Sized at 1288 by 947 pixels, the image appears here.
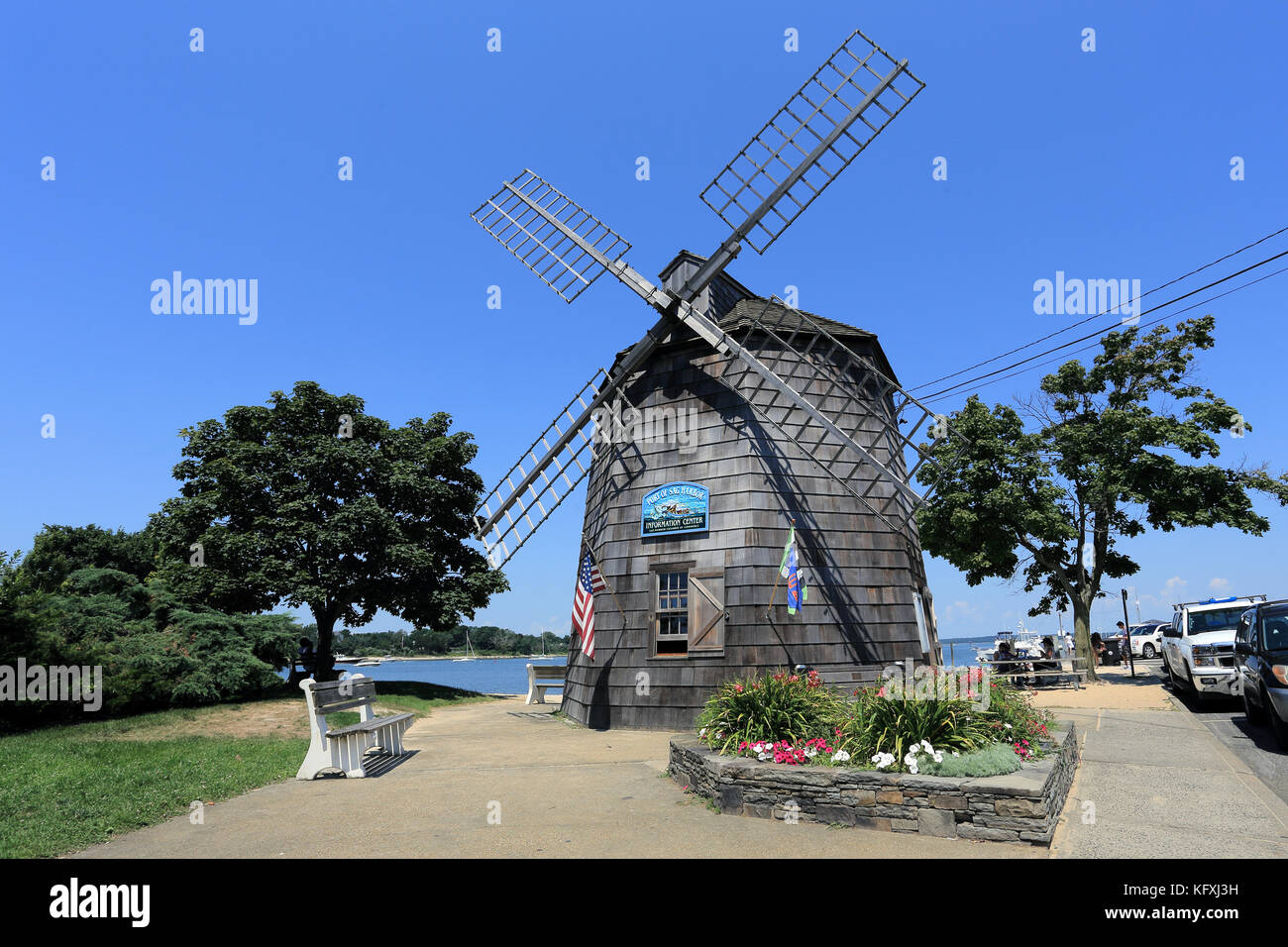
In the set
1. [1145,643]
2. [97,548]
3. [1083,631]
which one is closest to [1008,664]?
[1083,631]

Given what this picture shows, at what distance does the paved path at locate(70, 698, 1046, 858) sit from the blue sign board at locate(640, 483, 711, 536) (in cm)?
524

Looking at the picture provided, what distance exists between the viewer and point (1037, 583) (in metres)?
26.5

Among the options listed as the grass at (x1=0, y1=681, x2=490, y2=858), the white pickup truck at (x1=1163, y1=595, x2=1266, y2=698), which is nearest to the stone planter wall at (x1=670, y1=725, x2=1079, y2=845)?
the grass at (x1=0, y1=681, x2=490, y2=858)

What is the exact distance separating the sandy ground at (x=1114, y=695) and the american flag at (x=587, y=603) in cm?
976

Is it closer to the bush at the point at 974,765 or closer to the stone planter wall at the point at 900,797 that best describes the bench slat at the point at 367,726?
the stone planter wall at the point at 900,797

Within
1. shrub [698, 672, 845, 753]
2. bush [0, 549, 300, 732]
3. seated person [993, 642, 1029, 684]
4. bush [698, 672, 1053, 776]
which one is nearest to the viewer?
bush [698, 672, 1053, 776]

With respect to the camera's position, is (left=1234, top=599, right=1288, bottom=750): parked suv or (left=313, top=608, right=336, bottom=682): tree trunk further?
(left=313, top=608, right=336, bottom=682): tree trunk

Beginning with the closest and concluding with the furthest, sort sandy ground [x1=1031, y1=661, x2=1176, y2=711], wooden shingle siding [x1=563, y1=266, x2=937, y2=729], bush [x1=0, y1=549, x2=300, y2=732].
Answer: bush [x1=0, y1=549, x2=300, y2=732] < wooden shingle siding [x1=563, y1=266, x2=937, y2=729] < sandy ground [x1=1031, y1=661, x2=1176, y2=711]

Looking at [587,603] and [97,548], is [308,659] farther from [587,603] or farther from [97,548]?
[97,548]

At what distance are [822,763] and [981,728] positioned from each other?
75.1 inches

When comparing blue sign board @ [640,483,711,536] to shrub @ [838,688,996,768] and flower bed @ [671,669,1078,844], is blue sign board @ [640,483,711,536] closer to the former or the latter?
flower bed @ [671,669,1078,844]

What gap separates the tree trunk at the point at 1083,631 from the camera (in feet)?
78.0

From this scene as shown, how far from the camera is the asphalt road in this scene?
917 cm
